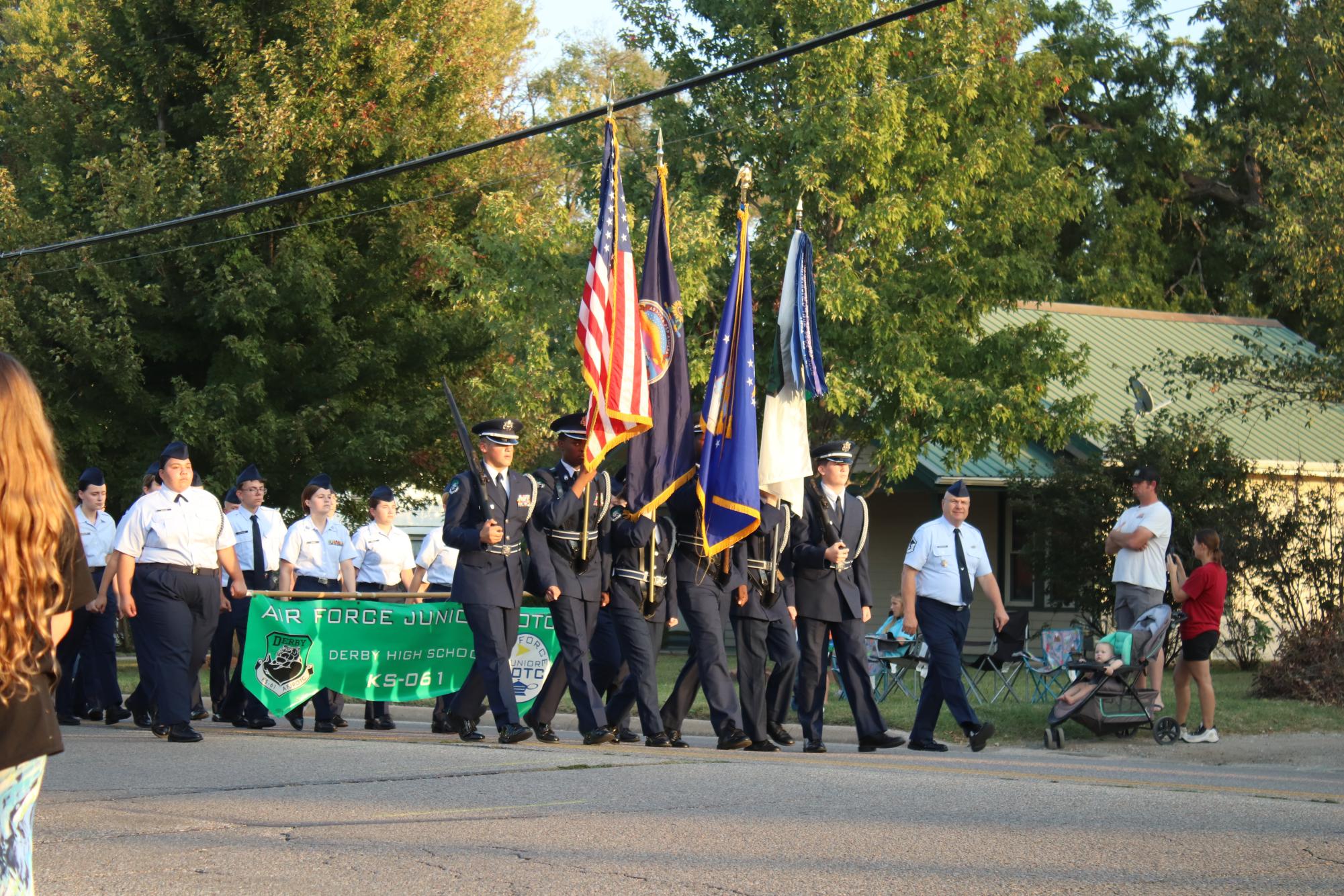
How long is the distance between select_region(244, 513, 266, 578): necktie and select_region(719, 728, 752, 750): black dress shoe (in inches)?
205

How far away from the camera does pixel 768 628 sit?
12.1 m

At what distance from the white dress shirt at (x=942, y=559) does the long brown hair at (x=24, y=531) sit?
882 cm

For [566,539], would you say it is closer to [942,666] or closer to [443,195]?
[942,666]

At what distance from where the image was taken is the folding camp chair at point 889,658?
1694 centimetres

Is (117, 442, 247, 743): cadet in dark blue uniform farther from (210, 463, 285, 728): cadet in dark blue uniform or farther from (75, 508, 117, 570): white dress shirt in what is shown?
(75, 508, 117, 570): white dress shirt

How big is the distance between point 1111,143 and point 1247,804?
30.9 m

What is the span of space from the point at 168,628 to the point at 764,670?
4278 millimetres

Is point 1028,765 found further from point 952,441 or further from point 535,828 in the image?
point 952,441

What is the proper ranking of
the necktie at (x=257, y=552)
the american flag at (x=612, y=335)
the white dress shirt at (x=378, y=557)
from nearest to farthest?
1. the american flag at (x=612, y=335)
2. the white dress shirt at (x=378, y=557)
3. the necktie at (x=257, y=552)

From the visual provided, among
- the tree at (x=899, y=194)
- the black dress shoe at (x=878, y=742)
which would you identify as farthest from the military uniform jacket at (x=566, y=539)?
the tree at (x=899, y=194)

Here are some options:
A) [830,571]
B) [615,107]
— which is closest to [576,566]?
[830,571]

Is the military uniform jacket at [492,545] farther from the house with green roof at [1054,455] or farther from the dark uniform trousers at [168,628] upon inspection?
the house with green roof at [1054,455]

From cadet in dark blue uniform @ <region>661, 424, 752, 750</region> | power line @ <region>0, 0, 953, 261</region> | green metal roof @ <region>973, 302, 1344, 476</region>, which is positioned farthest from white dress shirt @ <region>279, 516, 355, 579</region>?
green metal roof @ <region>973, 302, 1344, 476</region>

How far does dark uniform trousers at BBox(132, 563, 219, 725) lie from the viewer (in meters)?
11.7
